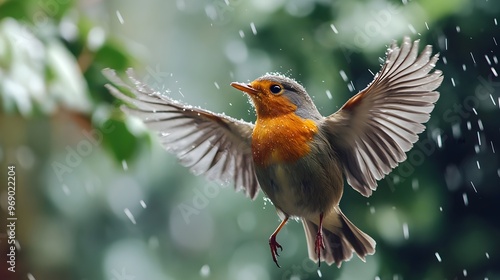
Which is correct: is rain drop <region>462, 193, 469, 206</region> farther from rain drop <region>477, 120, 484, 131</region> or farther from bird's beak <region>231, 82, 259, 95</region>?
bird's beak <region>231, 82, 259, 95</region>

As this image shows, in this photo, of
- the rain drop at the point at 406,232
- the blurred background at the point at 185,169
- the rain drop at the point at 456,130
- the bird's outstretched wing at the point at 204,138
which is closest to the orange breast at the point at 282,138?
the bird's outstretched wing at the point at 204,138

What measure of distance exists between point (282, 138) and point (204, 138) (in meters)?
0.27

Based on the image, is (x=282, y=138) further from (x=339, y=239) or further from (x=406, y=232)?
(x=406, y=232)

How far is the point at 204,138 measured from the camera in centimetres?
141

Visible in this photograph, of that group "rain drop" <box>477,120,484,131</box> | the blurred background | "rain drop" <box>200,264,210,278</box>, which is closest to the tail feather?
the blurred background

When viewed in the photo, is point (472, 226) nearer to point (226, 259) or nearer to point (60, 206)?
point (226, 259)

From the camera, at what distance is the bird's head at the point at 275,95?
1.12m

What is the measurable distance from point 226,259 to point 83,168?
2.99 ft

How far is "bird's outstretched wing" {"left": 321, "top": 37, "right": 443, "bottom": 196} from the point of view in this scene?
101cm

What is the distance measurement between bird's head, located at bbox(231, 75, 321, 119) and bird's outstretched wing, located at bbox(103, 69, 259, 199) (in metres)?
0.15


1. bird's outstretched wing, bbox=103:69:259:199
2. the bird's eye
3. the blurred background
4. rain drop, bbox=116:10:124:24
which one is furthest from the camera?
rain drop, bbox=116:10:124:24

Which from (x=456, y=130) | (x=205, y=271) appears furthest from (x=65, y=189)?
(x=456, y=130)

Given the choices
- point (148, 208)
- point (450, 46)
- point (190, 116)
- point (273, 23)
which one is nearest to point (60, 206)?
point (148, 208)

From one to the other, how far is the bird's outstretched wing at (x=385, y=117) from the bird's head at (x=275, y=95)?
3.3 inches
